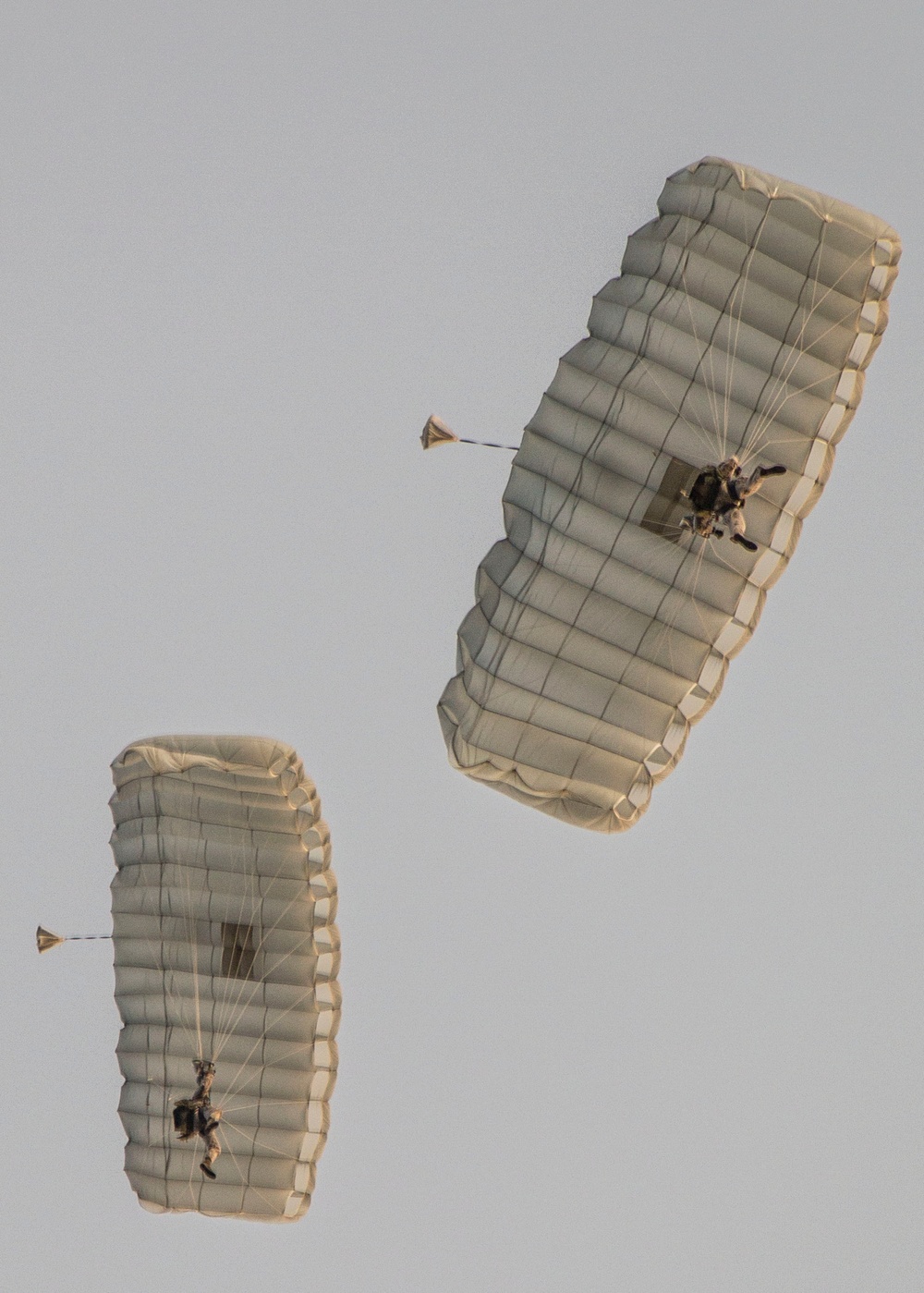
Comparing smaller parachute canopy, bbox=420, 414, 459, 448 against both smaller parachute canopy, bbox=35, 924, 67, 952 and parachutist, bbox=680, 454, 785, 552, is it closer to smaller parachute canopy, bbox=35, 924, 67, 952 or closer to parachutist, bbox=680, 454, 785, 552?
parachutist, bbox=680, 454, 785, 552

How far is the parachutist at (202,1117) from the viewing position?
26.9m

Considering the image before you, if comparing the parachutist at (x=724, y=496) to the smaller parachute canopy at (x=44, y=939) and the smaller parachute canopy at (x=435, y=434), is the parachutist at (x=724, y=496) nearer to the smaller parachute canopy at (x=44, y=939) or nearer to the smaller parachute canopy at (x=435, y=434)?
the smaller parachute canopy at (x=435, y=434)

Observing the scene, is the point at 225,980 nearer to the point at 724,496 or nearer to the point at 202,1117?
the point at 202,1117

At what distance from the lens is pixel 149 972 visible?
28.3 metres

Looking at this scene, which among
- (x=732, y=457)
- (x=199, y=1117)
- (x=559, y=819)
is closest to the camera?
(x=732, y=457)

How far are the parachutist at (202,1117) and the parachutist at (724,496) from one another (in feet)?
31.1

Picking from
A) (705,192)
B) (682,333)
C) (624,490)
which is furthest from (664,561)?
(705,192)

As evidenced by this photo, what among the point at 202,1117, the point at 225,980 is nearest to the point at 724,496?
the point at 225,980

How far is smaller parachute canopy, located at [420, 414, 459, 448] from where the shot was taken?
24.7 meters

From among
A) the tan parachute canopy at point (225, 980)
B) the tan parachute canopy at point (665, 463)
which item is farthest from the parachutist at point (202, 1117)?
the tan parachute canopy at point (665, 463)

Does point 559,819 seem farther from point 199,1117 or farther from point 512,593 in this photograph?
point 199,1117

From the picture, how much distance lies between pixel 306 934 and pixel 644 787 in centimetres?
520

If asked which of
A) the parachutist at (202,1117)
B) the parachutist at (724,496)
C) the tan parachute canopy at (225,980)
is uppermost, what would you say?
the parachutist at (724,496)

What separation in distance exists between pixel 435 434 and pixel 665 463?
267cm
